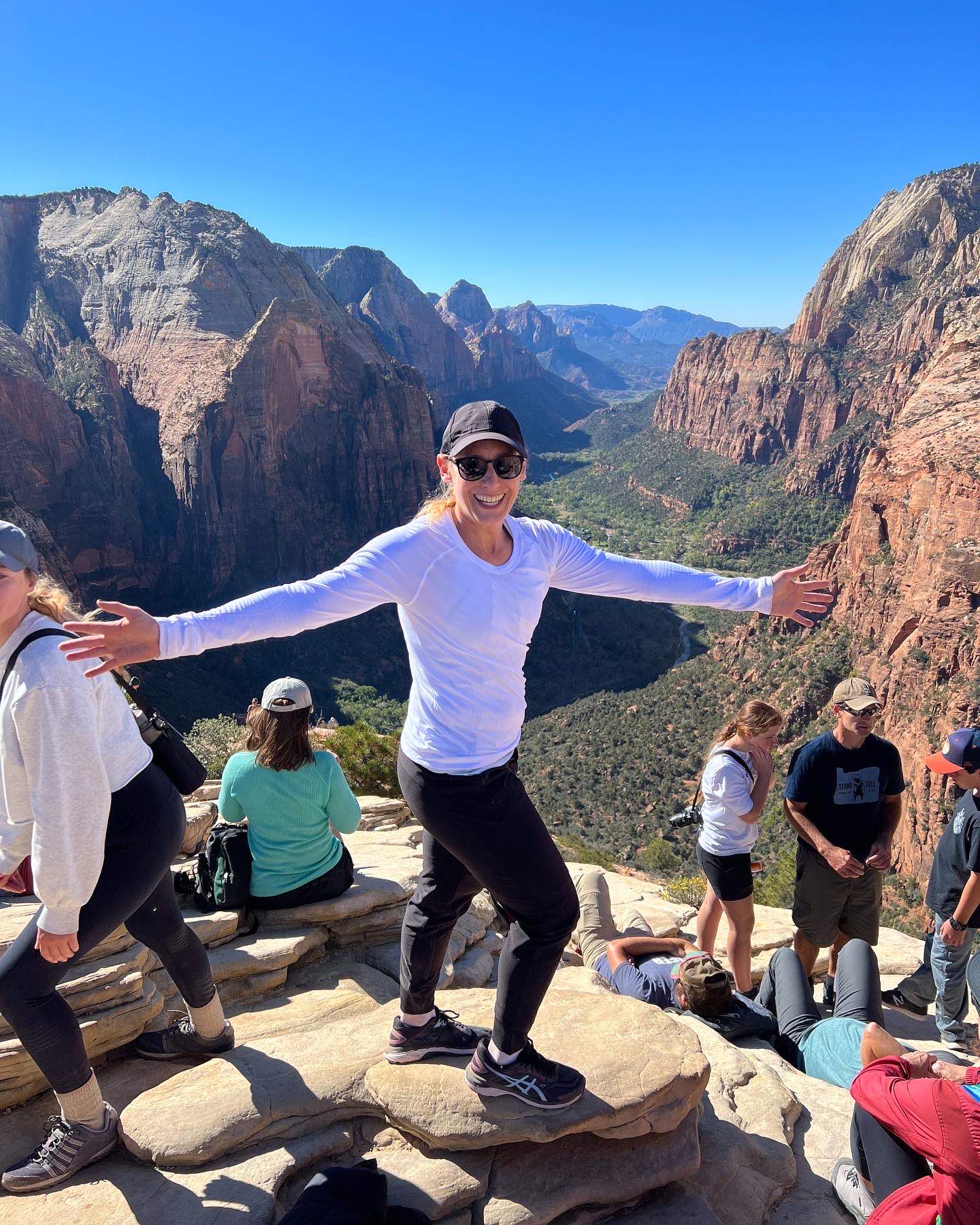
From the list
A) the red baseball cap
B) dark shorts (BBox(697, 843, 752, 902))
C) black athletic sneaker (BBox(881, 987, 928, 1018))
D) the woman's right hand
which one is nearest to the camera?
Result: the woman's right hand

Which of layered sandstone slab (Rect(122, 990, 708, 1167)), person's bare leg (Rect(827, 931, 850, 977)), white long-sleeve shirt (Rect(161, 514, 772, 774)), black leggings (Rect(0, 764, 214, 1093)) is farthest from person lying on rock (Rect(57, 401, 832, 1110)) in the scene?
person's bare leg (Rect(827, 931, 850, 977))

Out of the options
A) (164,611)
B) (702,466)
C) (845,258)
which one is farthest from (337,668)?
(845,258)

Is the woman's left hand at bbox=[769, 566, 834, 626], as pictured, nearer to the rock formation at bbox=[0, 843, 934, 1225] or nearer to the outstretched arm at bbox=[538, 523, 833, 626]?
the outstretched arm at bbox=[538, 523, 833, 626]

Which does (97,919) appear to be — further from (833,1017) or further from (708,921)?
(708,921)

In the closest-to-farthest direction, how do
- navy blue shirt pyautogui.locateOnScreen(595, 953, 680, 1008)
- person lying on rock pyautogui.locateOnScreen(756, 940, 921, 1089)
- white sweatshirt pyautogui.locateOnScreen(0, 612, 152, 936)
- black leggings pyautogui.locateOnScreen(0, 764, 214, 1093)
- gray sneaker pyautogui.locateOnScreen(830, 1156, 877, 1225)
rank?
white sweatshirt pyautogui.locateOnScreen(0, 612, 152, 936) < black leggings pyautogui.locateOnScreen(0, 764, 214, 1093) < gray sneaker pyautogui.locateOnScreen(830, 1156, 877, 1225) < person lying on rock pyautogui.locateOnScreen(756, 940, 921, 1089) < navy blue shirt pyautogui.locateOnScreen(595, 953, 680, 1008)

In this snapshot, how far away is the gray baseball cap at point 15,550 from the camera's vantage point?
8.21 feet

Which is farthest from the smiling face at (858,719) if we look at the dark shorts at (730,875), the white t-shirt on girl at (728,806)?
the dark shorts at (730,875)

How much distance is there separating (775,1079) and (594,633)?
58.5 metres

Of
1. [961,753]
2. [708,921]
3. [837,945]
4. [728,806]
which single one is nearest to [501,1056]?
[728,806]

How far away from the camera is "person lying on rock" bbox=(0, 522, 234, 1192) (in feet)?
8.11

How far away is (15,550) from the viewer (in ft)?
8.38

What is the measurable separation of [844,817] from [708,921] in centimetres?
139

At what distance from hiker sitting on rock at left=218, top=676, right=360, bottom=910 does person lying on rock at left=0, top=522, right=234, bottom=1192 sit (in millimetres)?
1461

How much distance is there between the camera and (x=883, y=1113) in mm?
2830
